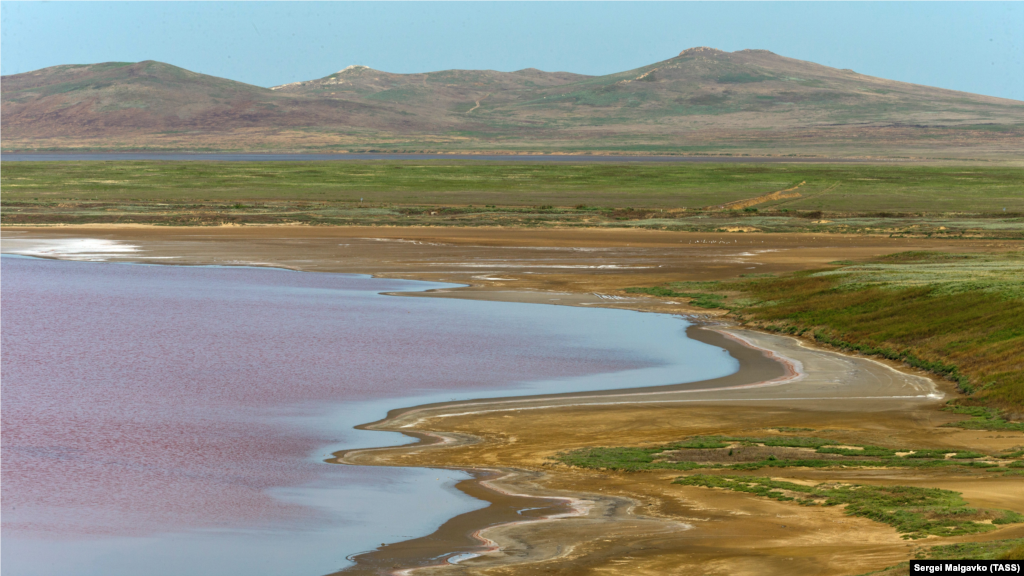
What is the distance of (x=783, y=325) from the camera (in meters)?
39.2

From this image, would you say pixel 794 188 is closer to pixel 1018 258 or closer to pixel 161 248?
pixel 1018 258

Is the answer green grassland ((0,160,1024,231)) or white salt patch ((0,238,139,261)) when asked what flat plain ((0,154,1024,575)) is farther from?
white salt patch ((0,238,139,261))

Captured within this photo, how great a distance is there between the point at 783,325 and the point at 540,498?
22793 mm

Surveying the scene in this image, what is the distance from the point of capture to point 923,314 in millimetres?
35844

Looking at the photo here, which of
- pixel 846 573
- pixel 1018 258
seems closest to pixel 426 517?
pixel 846 573

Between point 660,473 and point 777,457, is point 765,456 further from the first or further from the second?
point 660,473

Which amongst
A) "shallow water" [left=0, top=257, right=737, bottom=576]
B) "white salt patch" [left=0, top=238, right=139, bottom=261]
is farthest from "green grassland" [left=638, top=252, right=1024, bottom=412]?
"white salt patch" [left=0, top=238, right=139, bottom=261]

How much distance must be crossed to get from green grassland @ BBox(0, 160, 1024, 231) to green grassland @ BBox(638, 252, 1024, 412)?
3112 cm

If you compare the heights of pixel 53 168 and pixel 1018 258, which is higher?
pixel 53 168

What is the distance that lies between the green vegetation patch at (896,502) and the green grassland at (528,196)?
59.9 metres

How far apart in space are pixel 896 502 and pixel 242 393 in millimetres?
16978

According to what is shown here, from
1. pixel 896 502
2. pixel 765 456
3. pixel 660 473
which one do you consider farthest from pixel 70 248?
pixel 896 502

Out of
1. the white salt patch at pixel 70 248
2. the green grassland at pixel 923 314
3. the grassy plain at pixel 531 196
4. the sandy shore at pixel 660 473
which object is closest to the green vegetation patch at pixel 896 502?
the sandy shore at pixel 660 473

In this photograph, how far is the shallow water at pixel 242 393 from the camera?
55.6 ft
